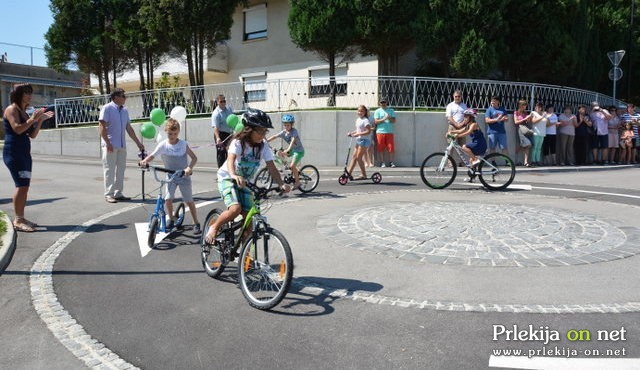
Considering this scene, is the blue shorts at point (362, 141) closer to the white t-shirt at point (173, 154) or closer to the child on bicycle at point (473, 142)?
the child on bicycle at point (473, 142)

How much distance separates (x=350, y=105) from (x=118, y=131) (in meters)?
8.71

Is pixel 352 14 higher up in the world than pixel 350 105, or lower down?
higher up

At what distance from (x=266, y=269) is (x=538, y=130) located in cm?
1339

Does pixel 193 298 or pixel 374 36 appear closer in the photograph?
pixel 193 298

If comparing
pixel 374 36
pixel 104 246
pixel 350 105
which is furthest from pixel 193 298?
pixel 374 36

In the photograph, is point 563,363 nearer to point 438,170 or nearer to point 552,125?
point 438,170

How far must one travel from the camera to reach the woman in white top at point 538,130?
15.6m

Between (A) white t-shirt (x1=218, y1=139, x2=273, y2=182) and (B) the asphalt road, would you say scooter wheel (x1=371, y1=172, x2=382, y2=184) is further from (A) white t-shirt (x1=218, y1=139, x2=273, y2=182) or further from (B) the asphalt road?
(A) white t-shirt (x1=218, y1=139, x2=273, y2=182)

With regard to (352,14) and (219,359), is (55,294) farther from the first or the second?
(352,14)

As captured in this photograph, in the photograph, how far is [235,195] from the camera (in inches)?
193

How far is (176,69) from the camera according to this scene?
28.6 meters

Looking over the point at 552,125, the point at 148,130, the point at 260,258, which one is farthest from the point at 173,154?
the point at 552,125

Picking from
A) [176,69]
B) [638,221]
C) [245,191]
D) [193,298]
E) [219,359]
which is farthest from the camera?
[176,69]

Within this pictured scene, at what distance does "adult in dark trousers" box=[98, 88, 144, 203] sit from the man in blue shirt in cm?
958
